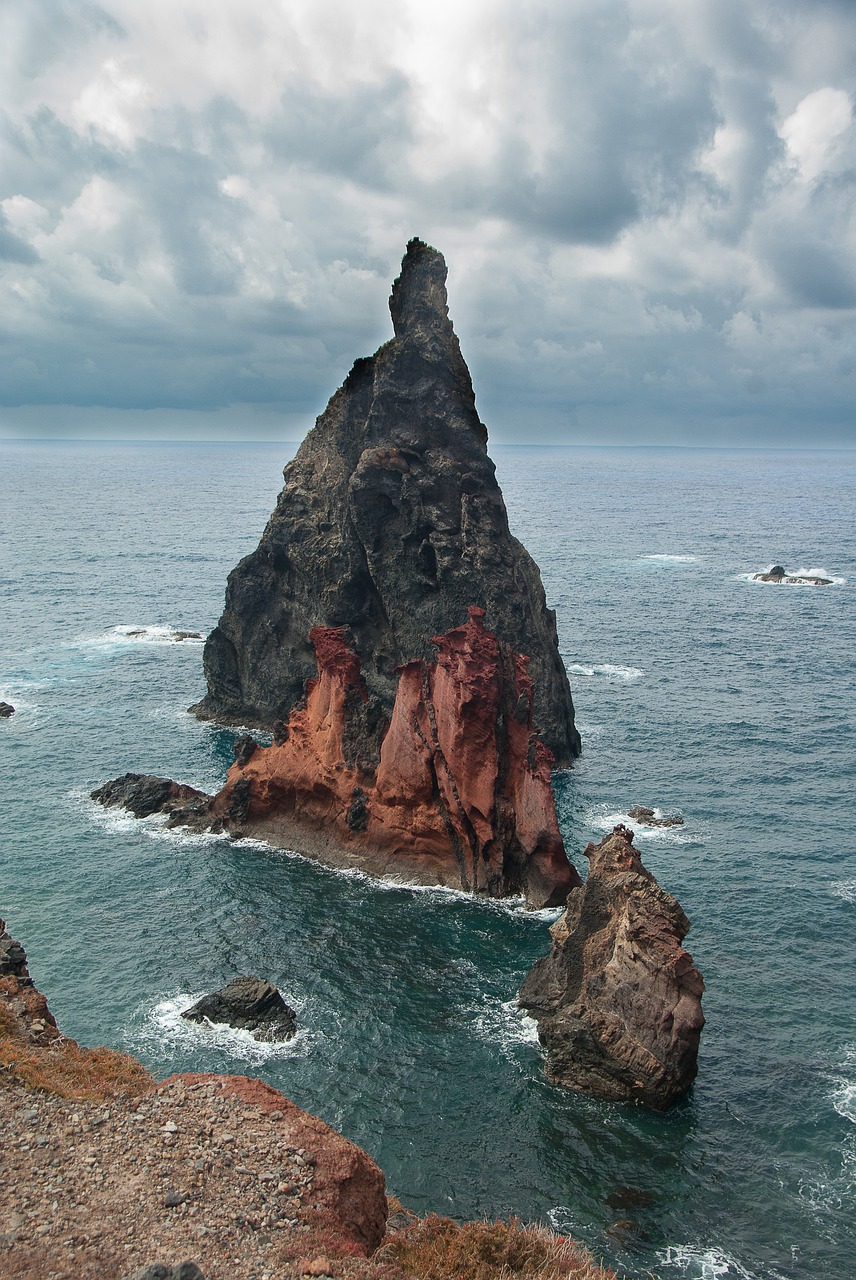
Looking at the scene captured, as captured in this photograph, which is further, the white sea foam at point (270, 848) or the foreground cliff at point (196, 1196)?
the white sea foam at point (270, 848)

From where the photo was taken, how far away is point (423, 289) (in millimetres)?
69062

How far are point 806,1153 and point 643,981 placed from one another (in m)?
8.60

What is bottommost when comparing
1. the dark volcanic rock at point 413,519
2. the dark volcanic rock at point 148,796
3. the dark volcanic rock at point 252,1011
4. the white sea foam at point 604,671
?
the dark volcanic rock at point 252,1011

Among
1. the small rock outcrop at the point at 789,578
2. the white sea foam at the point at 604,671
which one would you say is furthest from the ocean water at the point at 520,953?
the small rock outcrop at the point at 789,578

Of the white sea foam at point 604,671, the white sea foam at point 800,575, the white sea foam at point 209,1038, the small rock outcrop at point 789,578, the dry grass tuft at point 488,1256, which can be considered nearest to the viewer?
the dry grass tuft at point 488,1256

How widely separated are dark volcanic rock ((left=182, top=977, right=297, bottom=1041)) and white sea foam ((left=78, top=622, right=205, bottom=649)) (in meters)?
69.8

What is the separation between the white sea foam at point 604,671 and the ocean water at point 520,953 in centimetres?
39

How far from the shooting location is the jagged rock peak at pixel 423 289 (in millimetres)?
68938

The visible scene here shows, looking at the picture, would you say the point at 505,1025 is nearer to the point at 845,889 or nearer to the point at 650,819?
the point at 845,889

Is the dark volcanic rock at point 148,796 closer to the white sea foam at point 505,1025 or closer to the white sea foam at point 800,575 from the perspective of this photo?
the white sea foam at point 505,1025

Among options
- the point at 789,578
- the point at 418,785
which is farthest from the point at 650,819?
the point at 789,578

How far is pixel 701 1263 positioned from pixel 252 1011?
21577mm

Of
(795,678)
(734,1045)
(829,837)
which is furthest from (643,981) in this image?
(795,678)

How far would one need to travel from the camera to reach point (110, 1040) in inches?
1761
